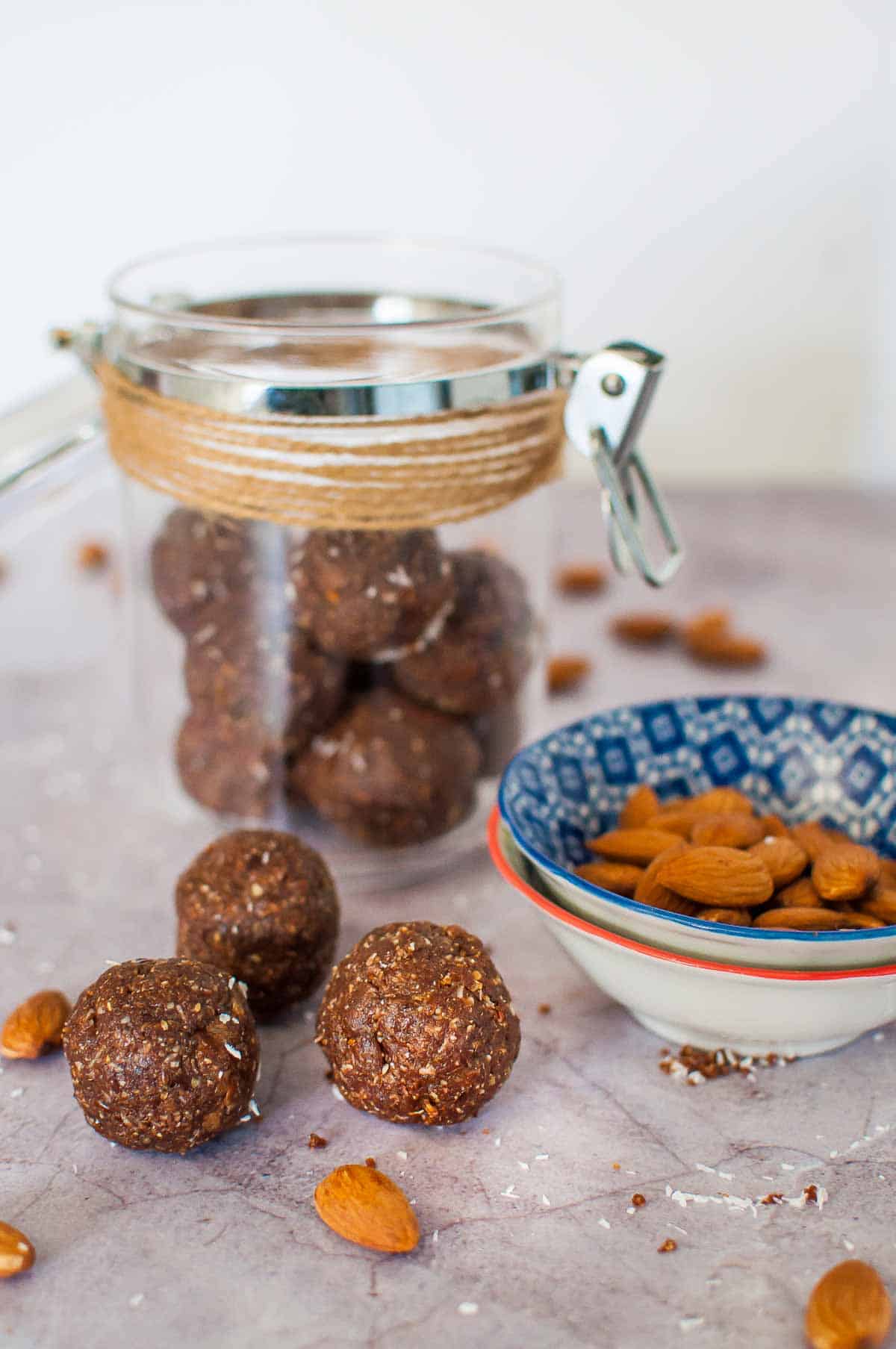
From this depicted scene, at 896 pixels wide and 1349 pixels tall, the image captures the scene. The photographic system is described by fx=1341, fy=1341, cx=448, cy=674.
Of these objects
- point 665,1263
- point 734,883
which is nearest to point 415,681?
point 734,883

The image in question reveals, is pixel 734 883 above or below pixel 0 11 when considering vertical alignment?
below

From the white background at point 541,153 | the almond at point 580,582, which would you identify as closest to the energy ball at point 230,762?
the almond at point 580,582

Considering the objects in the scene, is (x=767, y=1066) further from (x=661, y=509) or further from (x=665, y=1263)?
(x=661, y=509)

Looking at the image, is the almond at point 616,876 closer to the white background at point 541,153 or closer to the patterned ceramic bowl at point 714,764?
the patterned ceramic bowl at point 714,764

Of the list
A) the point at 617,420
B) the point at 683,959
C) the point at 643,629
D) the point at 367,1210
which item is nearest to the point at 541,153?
the point at 643,629

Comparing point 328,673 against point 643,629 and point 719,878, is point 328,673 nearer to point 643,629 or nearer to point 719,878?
point 719,878

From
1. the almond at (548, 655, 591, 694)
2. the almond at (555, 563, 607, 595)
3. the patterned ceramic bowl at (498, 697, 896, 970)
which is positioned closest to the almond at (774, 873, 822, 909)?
the patterned ceramic bowl at (498, 697, 896, 970)

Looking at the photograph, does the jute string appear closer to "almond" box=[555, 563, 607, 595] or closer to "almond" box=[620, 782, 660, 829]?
"almond" box=[620, 782, 660, 829]
